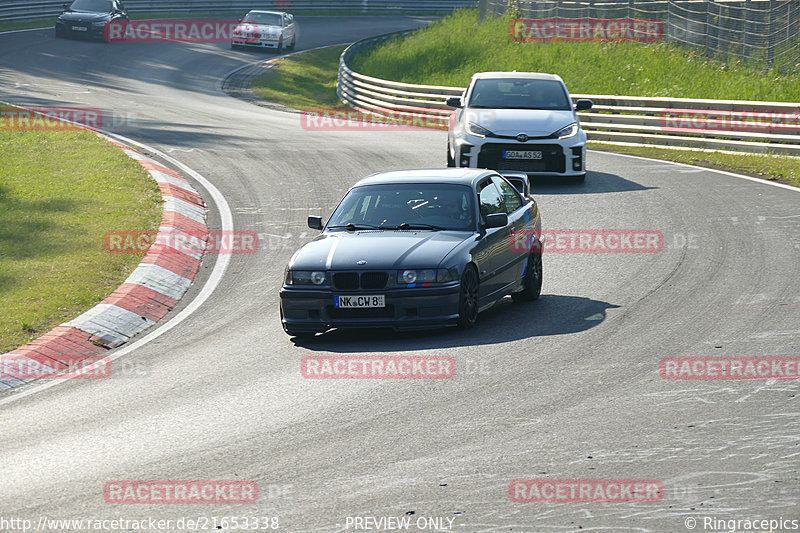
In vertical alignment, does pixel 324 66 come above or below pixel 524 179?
below

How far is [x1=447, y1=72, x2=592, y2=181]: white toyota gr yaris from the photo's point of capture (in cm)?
1903

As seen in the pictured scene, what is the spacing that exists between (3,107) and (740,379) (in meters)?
22.7

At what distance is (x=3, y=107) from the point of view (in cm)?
2723

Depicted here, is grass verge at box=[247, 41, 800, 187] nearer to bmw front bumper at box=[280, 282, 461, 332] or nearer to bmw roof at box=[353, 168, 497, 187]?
bmw roof at box=[353, 168, 497, 187]

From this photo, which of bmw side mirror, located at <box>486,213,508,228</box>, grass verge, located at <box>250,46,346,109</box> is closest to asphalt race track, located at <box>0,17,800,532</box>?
bmw side mirror, located at <box>486,213,508,228</box>

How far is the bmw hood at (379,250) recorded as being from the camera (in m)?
10.2

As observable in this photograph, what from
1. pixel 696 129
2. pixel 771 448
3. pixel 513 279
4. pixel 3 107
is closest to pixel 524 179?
pixel 513 279

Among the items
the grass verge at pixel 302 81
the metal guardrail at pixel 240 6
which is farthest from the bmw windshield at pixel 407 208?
the metal guardrail at pixel 240 6

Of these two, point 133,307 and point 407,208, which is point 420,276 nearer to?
point 407,208

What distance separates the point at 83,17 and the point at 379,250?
38.4 metres

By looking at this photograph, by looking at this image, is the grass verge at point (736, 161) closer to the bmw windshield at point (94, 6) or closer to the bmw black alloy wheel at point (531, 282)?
the bmw black alloy wheel at point (531, 282)

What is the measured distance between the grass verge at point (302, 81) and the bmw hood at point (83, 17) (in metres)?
7.05

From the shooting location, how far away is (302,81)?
140 ft

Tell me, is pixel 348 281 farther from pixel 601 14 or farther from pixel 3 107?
pixel 601 14
